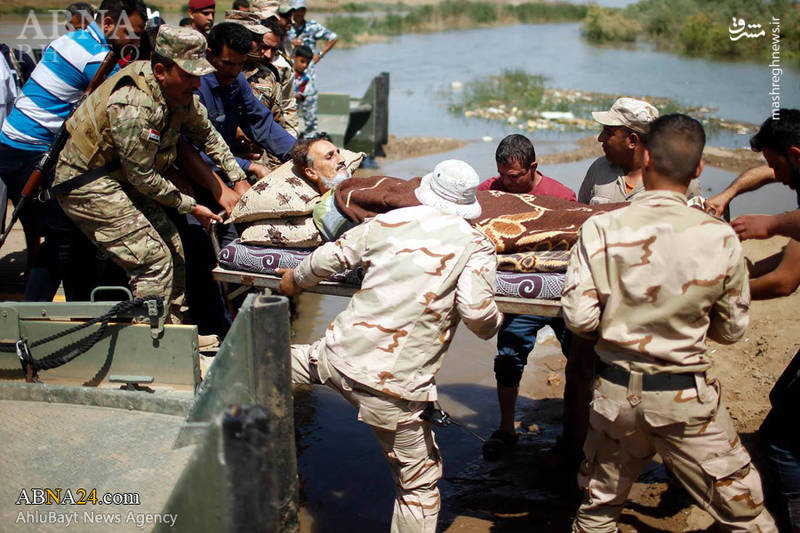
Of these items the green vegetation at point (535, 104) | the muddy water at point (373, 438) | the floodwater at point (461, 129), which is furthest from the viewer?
the green vegetation at point (535, 104)

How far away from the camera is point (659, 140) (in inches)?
117

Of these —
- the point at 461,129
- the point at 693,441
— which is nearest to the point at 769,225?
the point at 693,441

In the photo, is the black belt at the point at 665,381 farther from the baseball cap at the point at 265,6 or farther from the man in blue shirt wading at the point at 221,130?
the baseball cap at the point at 265,6

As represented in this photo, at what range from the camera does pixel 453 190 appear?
333 centimetres

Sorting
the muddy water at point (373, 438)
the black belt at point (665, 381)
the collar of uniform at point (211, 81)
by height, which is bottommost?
the muddy water at point (373, 438)

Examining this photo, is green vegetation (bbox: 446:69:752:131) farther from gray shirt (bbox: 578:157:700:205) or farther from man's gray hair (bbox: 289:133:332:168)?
man's gray hair (bbox: 289:133:332:168)

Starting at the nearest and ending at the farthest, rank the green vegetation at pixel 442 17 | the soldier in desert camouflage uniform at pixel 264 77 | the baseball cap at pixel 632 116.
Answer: the baseball cap at pixel 632 116
the soldier in desert camouflage uniform at pixel 264 77
the green vegetation at pixel 442 17

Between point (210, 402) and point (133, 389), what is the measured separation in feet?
4.48

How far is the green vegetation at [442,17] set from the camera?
106 ft

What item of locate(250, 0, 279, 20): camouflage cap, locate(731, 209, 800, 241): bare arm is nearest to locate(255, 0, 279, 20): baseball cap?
locate(250, 0, 279, 20): camouflage cap

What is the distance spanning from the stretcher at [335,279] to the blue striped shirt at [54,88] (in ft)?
5.41

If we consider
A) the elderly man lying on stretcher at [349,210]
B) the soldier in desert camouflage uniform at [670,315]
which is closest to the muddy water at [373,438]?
the elderly man lying on stretcher at [349,210]

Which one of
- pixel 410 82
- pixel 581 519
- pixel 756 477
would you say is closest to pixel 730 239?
pixel 756 477

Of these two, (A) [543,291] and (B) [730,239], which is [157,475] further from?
(B) [730,239]
